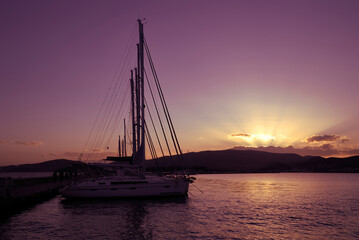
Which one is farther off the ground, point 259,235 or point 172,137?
point 172,137

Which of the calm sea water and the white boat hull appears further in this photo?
the white boat hull

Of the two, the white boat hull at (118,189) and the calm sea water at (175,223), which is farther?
the white boat hull at (118,189)

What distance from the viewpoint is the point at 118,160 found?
34.5 metres

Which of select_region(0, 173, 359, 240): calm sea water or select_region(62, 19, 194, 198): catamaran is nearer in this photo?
select_region(0, 173, 359, 240): calm sea water

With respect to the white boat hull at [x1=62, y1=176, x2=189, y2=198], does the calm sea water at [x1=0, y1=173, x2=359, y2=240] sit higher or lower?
lower

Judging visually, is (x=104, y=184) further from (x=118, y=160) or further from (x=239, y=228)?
(x=239, y=228)

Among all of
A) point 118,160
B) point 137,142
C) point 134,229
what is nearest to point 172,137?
point 137,142

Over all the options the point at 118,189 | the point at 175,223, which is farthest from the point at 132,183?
the point at 175,223

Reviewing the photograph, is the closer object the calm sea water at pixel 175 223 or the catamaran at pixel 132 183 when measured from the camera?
the calm sea water at pixel 175 223

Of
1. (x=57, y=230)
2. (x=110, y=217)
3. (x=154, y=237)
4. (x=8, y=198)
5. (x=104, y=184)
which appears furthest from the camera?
(x=104, y=184)

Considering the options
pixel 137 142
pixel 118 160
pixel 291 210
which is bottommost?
pixel 291 210

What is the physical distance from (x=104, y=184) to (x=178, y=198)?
934 centimetres

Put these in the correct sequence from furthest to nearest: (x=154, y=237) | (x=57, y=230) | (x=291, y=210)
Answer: (x=291, y=210), (x=57, y=230), (x=154, y=237)

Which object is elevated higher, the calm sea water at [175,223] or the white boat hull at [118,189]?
the white boat hull at [118,189]
